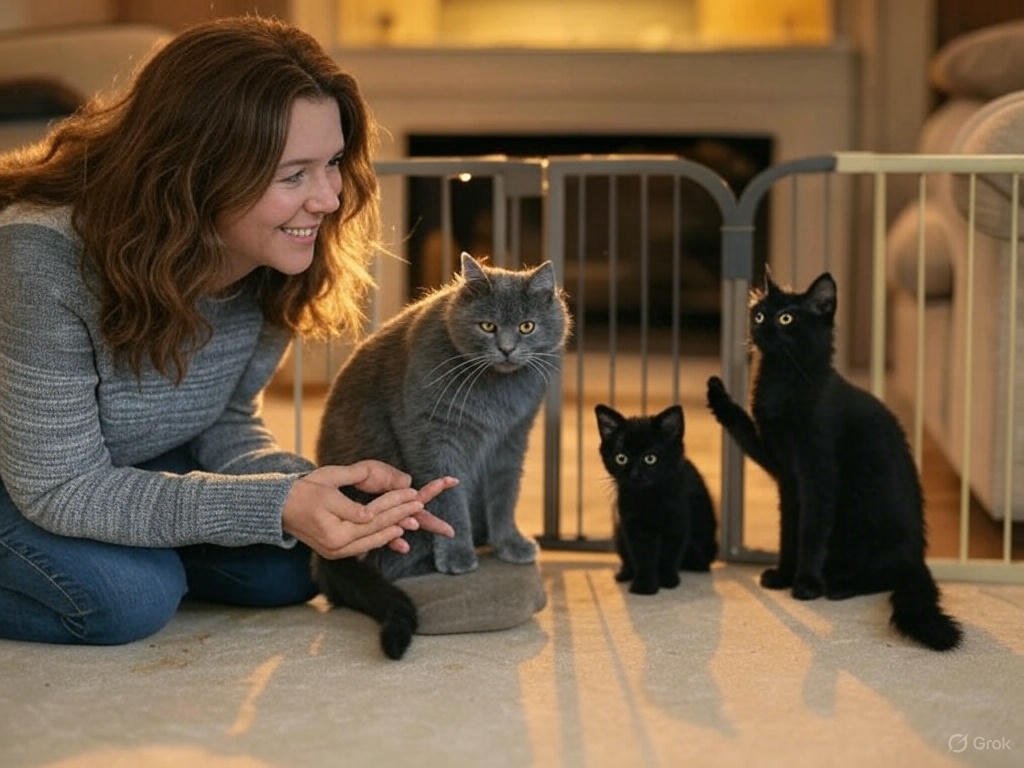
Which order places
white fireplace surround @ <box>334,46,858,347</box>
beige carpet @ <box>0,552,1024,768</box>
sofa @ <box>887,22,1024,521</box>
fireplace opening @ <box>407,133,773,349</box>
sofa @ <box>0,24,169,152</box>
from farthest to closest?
1. fireplace opening @ <box>407,133,773,349</box>
2. white fireplace surround @ <box>334,46,858,347</box>
3. sofa @ <box>0,24,169,152</box>
4. sofa @ <box>887,22,1024,521</box>
5. beige carpet @ <box>0,552,1024,768</box>

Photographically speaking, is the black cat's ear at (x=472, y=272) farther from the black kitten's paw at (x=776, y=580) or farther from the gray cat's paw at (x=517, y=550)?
the black kitten's paw at (x=776, y=580)

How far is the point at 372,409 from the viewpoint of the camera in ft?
6.91

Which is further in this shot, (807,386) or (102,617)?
(807,386)

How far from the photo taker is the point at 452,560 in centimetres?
205

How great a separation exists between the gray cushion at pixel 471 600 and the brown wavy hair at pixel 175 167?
42 cm

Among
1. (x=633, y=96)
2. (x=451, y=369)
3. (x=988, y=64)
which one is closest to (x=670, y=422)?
(x=451, y=369)

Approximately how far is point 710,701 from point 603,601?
44cm

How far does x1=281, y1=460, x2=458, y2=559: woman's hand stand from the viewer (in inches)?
71.2

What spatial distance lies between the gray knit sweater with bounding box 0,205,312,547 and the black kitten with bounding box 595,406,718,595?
1.63 ft

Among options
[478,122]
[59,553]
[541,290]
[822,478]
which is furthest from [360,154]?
[478,122]

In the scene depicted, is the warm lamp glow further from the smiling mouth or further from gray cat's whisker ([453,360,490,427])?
the smiling mouth

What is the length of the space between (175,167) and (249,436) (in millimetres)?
493

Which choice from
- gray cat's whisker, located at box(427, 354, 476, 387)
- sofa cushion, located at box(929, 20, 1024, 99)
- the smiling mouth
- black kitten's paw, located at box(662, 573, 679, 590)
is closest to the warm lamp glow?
sofa cushion, located at box(929, 20, 1024, 99)

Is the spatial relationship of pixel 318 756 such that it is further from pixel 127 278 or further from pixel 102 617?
pixel 127 278
